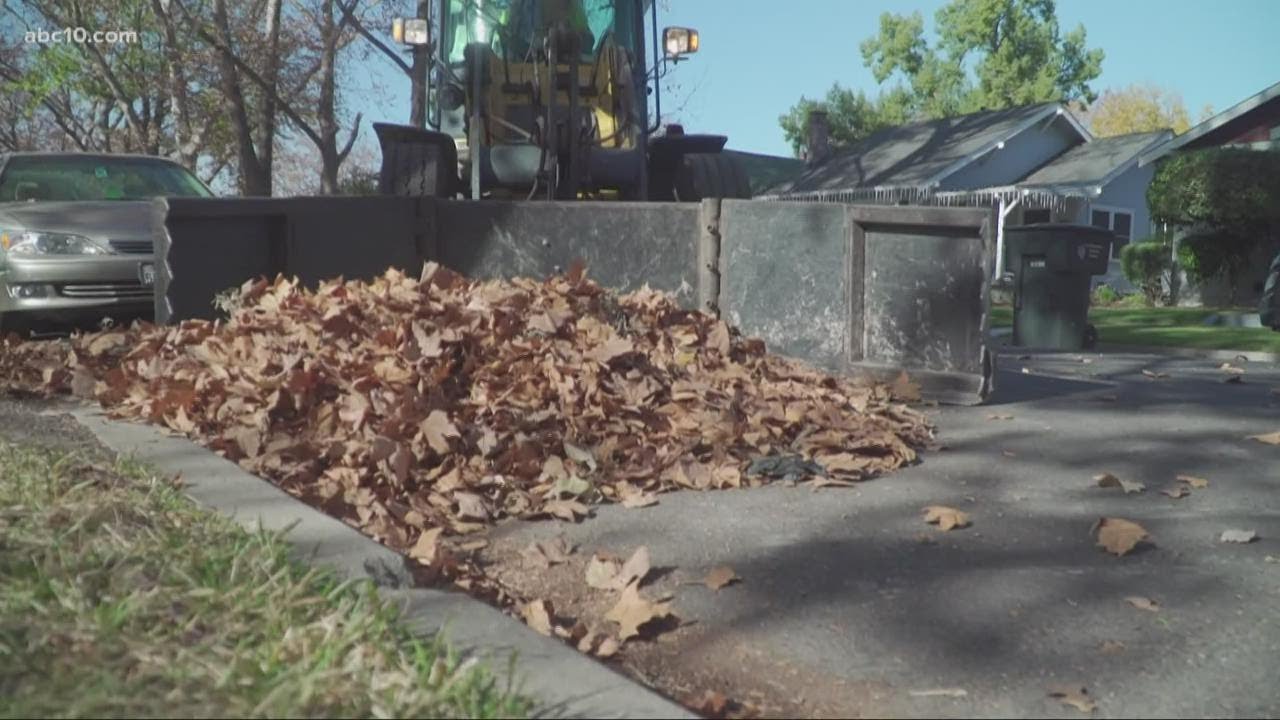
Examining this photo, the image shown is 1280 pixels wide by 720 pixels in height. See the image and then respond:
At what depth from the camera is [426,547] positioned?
4.02 metres

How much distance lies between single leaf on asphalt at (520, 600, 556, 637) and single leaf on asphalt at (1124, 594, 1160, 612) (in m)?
1.69

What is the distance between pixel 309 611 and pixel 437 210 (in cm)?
596

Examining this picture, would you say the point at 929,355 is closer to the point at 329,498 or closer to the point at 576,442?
the point at 576,442

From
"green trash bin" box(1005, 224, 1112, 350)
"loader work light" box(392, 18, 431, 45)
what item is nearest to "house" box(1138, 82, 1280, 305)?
"green trash bin" box(1005, 224, 1112, 350)

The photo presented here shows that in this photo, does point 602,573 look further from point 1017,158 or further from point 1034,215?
point 1017,158

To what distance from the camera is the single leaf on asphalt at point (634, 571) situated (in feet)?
12.6

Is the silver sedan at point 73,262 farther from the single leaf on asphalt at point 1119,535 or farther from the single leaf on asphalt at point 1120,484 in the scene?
the single leaf on asphalt at point 1119,535

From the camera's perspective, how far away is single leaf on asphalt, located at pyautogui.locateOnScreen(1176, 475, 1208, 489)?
17.7ft

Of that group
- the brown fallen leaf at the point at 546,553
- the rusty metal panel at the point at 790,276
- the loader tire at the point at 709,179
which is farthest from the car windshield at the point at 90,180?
the brown fallen leaf at the point at 546,553

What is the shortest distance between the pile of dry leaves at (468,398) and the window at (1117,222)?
106 ft

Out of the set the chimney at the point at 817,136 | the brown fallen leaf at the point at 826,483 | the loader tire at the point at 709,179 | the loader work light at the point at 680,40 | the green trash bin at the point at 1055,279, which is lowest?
the brown fallen leaf at the point at 826,483

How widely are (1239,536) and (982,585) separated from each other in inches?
49.2

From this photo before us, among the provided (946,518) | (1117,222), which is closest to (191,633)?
(946,518)

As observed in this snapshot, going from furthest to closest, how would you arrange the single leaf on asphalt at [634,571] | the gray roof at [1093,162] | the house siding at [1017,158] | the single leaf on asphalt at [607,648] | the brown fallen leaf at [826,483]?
the house siding at [1017,158] → the gray roof at [1093,162] → the brown fallen leaf at [826,483] → the single leaf on asphalt at [634,571] → the single leaf on asphalt at [607,648]
